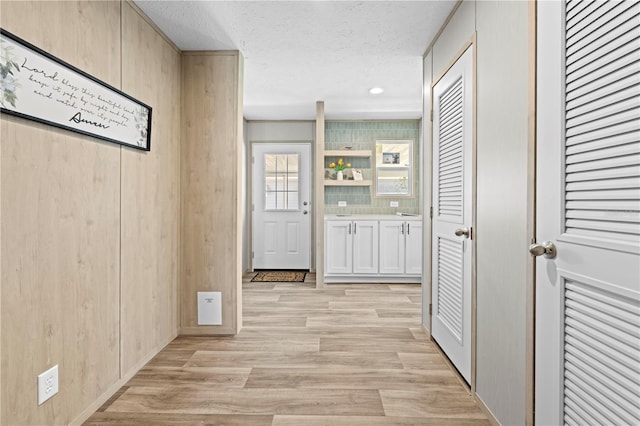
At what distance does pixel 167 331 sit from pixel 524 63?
2.86 meters

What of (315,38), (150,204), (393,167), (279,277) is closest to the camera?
(150,204)

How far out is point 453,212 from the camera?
8.21 ft

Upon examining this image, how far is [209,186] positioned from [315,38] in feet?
4.70

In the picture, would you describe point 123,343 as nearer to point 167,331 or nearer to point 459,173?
point 167,331

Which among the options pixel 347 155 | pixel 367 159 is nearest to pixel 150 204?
pixel 347 155

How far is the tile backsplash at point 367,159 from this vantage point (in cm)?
567

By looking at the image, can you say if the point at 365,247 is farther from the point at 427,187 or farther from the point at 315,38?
the point at 315,38

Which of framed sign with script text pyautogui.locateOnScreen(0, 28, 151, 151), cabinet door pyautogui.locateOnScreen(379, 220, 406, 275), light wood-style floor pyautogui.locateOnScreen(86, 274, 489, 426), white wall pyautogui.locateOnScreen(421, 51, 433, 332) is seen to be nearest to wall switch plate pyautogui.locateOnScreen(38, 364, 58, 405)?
light wood-style floor pyautogui.locateOnScreen(86, 274, 489, 426)

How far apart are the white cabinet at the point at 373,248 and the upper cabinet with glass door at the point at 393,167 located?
31.0 inches

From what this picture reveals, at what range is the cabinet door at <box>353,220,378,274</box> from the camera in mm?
5047

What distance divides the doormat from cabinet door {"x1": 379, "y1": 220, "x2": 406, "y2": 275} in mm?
1157

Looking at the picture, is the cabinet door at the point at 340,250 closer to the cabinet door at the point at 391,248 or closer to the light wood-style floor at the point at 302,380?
the cabinet door at the point at 391,248

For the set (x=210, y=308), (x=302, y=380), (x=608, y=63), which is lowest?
(x=302, y=380)

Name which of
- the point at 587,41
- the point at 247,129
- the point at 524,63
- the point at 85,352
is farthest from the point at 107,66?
the point at 247,129
